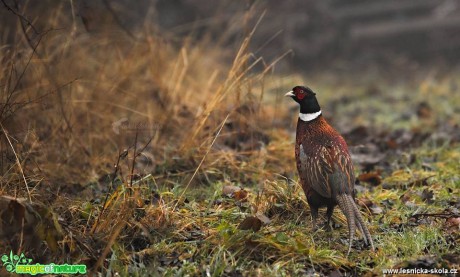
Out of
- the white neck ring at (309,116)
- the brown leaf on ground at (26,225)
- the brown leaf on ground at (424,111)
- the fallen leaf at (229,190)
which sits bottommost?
the brown leaf on ground at (424,111)

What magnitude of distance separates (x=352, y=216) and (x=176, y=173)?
1801mm

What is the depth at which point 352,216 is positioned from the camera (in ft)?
11.4

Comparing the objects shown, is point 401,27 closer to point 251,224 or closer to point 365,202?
point 365,202

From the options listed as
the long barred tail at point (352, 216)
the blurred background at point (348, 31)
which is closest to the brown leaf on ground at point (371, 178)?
the long barred tail at point (352, 216)

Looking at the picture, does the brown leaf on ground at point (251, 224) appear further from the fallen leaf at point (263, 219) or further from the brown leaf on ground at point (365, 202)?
the brown leaf on ground at point (365, 202)

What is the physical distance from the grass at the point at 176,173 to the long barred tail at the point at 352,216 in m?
0.11

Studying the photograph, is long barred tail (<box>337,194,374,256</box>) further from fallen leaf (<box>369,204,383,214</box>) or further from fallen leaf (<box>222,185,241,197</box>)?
fallen leaf (<box>222,185,241,197</box>)

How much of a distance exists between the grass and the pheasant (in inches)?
7.9

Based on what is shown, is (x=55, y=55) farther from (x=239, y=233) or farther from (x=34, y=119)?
(x=239, y=233)

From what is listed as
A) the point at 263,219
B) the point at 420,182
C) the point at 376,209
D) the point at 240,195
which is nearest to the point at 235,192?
the point at 240,195

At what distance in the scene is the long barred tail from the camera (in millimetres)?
3436

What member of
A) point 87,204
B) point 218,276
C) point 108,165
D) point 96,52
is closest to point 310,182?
point 218,276

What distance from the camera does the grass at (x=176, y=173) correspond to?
3.32 metres

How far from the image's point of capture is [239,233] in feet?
11.0
